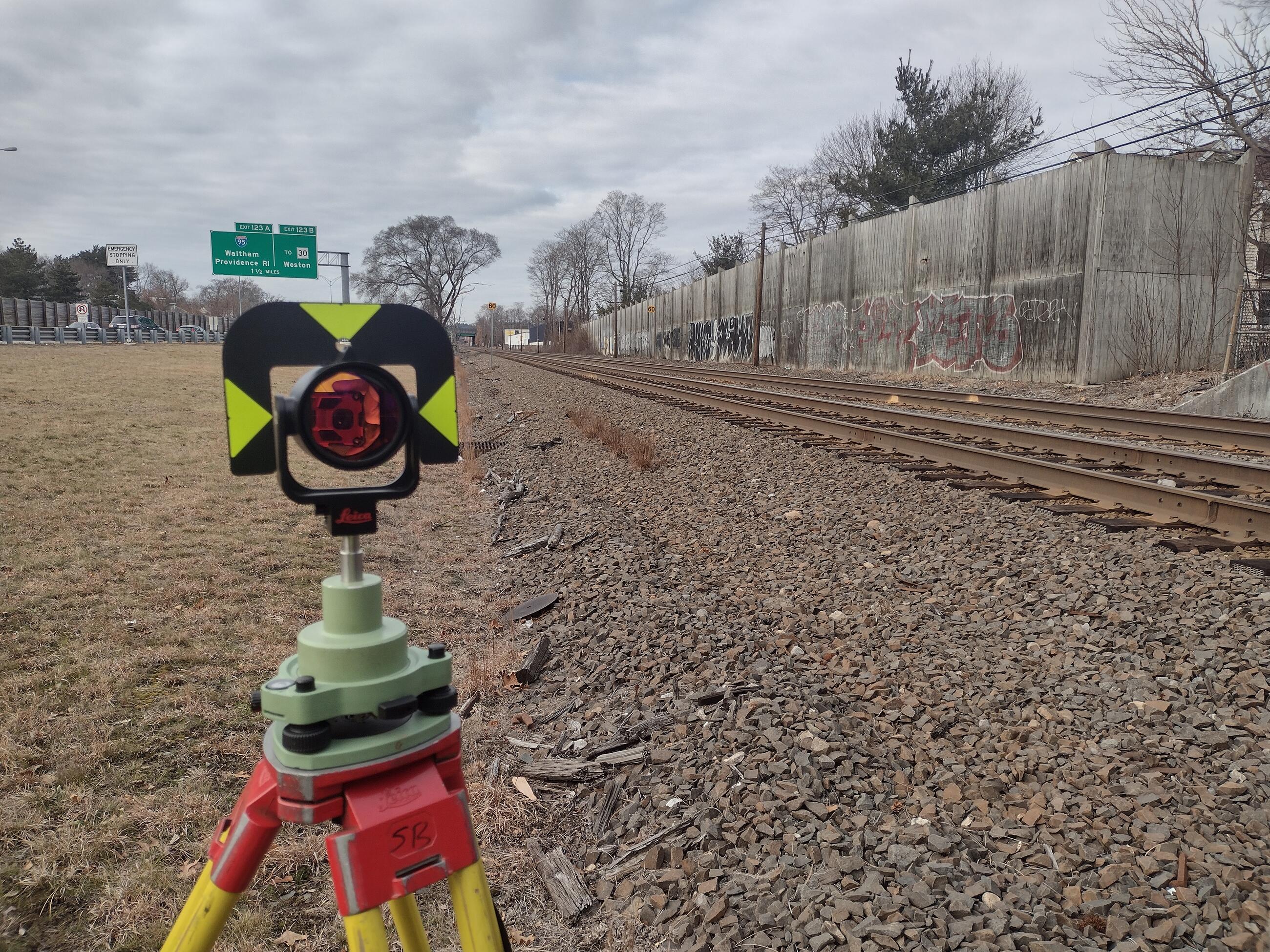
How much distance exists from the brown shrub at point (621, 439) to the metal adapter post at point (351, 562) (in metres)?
7.58

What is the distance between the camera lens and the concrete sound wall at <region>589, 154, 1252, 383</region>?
17.1 meters

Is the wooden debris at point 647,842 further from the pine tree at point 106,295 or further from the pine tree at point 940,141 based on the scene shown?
the pine tree at point 106,295

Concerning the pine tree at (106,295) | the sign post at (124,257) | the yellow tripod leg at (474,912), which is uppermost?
the sign post at (124,257)

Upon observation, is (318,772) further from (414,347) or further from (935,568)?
(935,568)

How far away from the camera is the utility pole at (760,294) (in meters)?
31.4

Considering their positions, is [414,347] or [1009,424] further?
[1009,424]

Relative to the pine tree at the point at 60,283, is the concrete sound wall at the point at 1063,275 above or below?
below

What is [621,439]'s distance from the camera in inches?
400

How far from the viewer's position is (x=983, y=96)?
35.9m

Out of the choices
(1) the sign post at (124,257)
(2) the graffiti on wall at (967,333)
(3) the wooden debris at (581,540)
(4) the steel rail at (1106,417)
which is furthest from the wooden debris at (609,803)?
(1) the sign post at (124,257)

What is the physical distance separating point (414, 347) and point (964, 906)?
Result: 2.04 m

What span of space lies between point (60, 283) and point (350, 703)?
84683 millimetres

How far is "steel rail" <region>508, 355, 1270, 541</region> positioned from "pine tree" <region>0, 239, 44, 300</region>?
7462 centimetres

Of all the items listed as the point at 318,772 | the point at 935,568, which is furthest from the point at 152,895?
the point at 935,568
